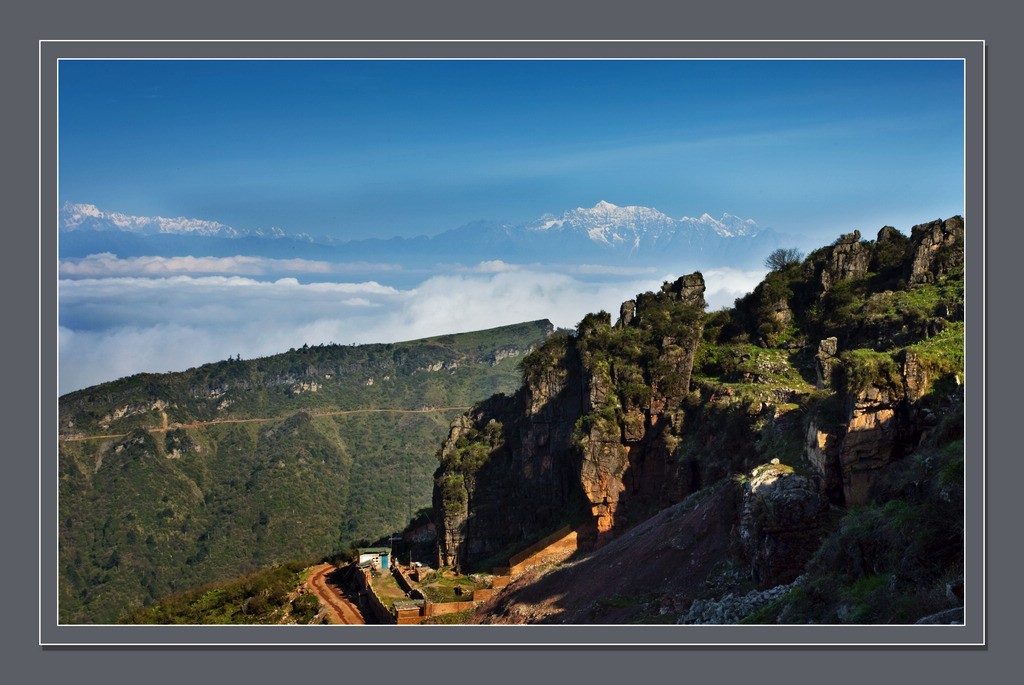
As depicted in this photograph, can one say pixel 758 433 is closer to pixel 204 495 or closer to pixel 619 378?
pixel 619 378

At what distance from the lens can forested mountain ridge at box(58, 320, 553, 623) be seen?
177 ft

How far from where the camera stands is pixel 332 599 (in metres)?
34.1

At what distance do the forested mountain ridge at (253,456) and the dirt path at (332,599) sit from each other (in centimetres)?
832

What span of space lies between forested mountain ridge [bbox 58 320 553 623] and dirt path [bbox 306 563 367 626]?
8322 millimetres

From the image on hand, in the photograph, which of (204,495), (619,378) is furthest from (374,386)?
(619,378)

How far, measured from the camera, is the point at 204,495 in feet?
210

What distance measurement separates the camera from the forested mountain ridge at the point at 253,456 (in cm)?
5406

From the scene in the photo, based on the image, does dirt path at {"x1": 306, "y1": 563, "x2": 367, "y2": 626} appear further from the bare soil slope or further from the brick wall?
the bare soil slope

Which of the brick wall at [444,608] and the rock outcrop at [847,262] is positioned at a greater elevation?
the rock outcrop at [847,262]

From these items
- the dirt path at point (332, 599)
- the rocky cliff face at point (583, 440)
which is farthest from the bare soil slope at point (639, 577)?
the dirt path at point (332, 599)

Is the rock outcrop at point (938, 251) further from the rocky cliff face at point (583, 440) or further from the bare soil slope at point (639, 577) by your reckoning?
the bare soil slope at point (639, 577)

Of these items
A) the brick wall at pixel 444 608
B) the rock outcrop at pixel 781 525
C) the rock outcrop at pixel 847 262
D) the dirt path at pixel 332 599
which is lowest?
the dirt path at pixel 332 599

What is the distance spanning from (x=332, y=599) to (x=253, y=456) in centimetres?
3889
